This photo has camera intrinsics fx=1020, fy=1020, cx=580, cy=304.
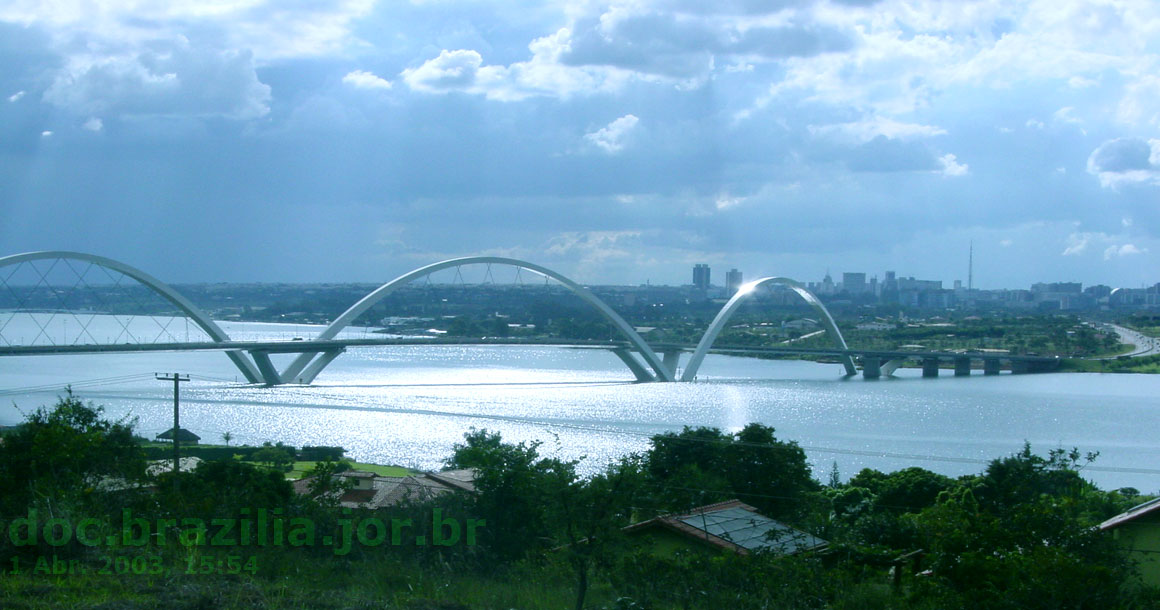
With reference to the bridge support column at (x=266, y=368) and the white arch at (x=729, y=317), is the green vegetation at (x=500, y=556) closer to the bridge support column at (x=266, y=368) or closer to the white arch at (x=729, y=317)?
the bridge support column at (x=266, y=368)

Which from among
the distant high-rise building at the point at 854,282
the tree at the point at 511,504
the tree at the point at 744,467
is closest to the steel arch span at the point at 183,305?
the tree at the point at 744,467

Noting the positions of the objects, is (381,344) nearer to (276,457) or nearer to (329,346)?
(329,346)

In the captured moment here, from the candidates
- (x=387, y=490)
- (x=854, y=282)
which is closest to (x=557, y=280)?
(x=387, y=490)

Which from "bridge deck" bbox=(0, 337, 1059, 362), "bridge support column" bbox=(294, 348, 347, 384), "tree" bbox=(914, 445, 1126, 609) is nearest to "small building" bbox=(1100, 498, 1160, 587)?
"tree" bbox=(914, 445, 1126, 609)

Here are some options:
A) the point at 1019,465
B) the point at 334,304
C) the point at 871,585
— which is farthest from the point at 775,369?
the point at 871,585

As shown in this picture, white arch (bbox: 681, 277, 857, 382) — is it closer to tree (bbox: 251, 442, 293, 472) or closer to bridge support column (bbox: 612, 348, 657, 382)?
bridge support column (bbox: 612, 348, 657, 382)
